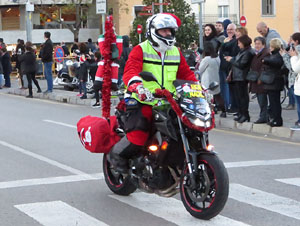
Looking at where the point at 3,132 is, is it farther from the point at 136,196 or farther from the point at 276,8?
the point at 276,8

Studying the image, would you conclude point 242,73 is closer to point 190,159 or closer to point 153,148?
point 153,148

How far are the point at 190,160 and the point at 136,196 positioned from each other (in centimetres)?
142

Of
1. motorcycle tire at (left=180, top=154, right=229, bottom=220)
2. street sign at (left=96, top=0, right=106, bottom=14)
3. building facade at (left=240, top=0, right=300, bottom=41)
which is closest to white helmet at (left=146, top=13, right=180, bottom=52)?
motorcycle tire at (left=180, top=154, right=229, bottom=220)

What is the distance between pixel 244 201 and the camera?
23.8 feet

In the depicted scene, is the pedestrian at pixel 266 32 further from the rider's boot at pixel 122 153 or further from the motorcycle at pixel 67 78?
the motorcycle at pixel 67 78

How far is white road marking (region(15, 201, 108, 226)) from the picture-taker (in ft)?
21.1

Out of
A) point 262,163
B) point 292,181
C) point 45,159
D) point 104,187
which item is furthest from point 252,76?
point 104,187

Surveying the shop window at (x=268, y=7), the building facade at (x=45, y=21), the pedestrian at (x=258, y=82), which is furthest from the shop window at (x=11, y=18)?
the pedestrian at (x=258, y=82)

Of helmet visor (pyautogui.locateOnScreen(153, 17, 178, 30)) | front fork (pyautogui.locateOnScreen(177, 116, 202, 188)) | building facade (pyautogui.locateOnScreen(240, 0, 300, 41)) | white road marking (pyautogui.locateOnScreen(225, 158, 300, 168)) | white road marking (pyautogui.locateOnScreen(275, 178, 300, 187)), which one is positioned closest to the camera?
front fork (pyautogui.locateOnScreen(177, 116, 202, 188))

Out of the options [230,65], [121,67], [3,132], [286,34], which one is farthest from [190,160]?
[286,34]

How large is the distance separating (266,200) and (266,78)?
5.78 meters

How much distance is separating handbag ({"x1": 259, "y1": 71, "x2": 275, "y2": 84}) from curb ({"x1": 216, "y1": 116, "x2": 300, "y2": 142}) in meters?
0.84

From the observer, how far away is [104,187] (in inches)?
318

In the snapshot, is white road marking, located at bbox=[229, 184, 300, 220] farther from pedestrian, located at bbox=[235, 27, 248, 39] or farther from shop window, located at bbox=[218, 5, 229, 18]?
shop window, located at bbox=[218, 5, 229, 18]
